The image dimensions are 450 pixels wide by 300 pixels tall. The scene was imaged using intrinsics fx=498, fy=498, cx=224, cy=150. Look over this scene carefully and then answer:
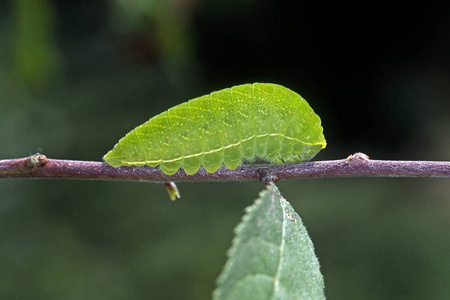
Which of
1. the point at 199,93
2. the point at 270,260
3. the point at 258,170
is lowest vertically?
the point at 270,260

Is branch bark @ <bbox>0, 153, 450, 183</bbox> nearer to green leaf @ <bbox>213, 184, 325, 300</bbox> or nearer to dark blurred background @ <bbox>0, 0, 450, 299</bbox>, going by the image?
green leaf @ <bbox>213, 184, 325, 300</bbox>

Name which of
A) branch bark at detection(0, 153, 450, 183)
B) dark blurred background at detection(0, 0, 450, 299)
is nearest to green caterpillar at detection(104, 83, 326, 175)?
branch bark at detection(0, 153, 450, 183)


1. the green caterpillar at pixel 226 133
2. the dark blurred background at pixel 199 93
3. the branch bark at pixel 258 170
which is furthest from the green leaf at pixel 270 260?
the dark blurred background at pixel 199 93

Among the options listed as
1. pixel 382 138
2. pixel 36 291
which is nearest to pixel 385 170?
pixel 36 291

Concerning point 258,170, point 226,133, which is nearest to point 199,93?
point 226,133

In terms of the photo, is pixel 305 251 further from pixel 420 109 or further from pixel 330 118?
pixel 420 109

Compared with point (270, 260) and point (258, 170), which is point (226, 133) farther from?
point (270, 260)
